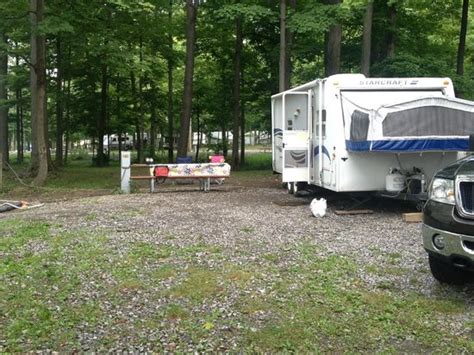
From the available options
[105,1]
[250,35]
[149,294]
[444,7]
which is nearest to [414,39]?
[444,7]

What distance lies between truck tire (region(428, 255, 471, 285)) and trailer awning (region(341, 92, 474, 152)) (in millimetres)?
4247

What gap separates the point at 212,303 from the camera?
511 cm

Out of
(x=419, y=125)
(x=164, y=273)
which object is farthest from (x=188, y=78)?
(x=164, y=273)

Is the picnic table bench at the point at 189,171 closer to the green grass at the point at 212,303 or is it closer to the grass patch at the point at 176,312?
the green grass at the point at 212,303

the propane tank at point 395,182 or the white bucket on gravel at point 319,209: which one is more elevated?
the propane tank at point 395,182

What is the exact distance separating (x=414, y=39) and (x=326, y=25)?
25.4 feet

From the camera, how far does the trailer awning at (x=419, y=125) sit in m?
9.58

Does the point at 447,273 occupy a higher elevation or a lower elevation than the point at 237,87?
lower

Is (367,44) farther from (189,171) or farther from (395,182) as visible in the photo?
(395,182)

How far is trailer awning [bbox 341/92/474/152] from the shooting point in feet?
31.4

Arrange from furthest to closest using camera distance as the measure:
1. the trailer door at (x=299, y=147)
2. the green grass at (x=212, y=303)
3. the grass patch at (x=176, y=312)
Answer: the trailer door at (x=299, y=147) < the grass patch at (x=176, y=312) < the green grass at (x=212, y=303)

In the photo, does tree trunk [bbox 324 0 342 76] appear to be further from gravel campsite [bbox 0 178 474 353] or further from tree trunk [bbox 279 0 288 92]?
gravel campsite [bbox 0 178 474 353]

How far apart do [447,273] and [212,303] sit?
8.05 feet

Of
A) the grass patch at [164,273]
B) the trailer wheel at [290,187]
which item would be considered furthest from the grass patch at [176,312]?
the trailer wheel at [290,187]
